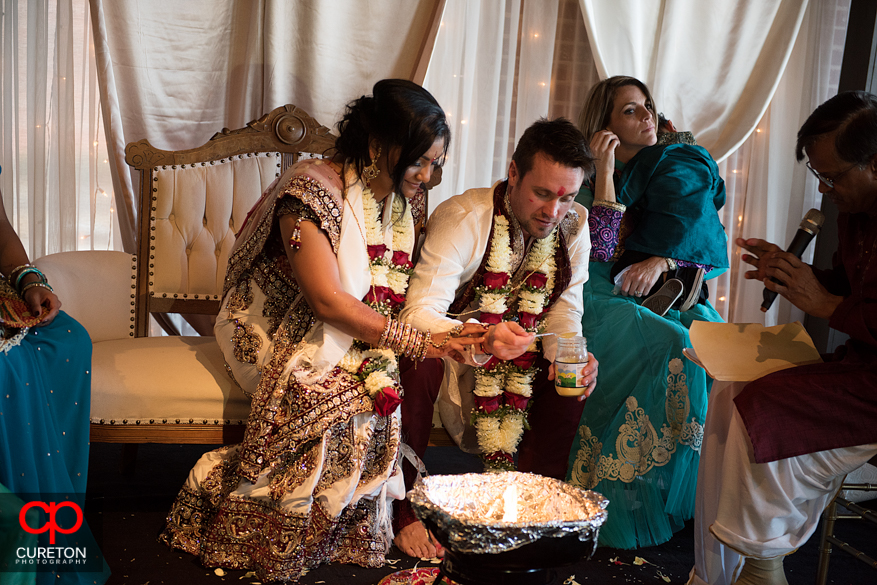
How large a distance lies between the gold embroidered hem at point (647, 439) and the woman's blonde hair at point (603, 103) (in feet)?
3.72

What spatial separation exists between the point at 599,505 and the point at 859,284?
112 centimetres

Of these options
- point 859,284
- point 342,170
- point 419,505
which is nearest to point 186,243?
point 342,170

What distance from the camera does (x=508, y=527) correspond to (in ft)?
4.25

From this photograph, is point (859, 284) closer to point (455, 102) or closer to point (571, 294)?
point (571, 294)

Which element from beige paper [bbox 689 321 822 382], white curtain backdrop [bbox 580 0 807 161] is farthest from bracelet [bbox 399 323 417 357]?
white curtain backdrop [bbox 580 0 807 161]

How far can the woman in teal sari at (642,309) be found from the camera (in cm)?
258

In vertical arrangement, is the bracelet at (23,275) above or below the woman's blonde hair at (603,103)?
below

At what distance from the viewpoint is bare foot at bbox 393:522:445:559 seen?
229cm

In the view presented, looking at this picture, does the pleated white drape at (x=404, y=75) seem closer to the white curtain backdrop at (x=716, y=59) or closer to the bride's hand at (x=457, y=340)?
the white curtain backdrop at (x=716, y=59)

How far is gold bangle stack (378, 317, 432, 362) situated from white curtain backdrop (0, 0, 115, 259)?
2.16 m

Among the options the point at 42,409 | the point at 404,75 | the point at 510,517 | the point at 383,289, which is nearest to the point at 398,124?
the point at 383,289

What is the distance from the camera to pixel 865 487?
2.18 meters

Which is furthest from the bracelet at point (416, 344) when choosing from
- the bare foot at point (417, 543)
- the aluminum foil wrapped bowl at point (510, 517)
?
the bare foot at point (417, 543)

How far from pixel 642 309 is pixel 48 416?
2088 millimetres
